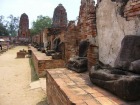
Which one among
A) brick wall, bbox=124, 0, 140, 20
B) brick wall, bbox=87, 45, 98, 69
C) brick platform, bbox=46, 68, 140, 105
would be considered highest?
brick wall, bbox=124, 0, 140, 20

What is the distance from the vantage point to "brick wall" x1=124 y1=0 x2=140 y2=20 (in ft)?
11.0

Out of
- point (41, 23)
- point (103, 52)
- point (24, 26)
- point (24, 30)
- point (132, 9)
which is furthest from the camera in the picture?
point (41, 23)

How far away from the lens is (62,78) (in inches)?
168

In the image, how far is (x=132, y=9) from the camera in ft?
11.5

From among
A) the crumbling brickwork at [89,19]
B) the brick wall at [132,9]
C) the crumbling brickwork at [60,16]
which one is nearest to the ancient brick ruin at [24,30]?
the crumbling brickwork at [60,16]

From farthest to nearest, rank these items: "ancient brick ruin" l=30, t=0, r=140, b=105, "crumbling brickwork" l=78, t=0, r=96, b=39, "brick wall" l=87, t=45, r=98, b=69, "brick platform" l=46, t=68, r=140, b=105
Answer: "crumbling brickwork" l=78, t=0, r=96, b=39, "brick wall" l=87, t=45, r=98, b=69, "ancient brick ruin" l=30, t=0, r=140, b=105, "brick platform" l=46, t=68, r=140, b=105

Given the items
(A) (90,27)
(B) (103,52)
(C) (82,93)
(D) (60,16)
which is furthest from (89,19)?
(D) (60,16)

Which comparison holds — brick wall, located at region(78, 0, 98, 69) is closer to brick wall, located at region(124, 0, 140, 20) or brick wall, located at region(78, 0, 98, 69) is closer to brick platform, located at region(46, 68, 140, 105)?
brick platform, located at region(46, 68, 140, 105)

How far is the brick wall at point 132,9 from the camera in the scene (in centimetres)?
335

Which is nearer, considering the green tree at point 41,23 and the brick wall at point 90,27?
the brick wall at point 90,27

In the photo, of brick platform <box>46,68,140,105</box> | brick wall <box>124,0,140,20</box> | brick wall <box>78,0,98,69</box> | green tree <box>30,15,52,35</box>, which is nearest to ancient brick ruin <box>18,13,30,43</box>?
green tree <box>30,15,52,35</box>

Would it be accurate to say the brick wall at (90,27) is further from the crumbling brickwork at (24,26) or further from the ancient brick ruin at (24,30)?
the crumbling brickwork at (24,26)

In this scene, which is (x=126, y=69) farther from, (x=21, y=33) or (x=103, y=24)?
(x=21, y=33)

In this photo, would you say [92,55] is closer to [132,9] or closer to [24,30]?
[132,9]
